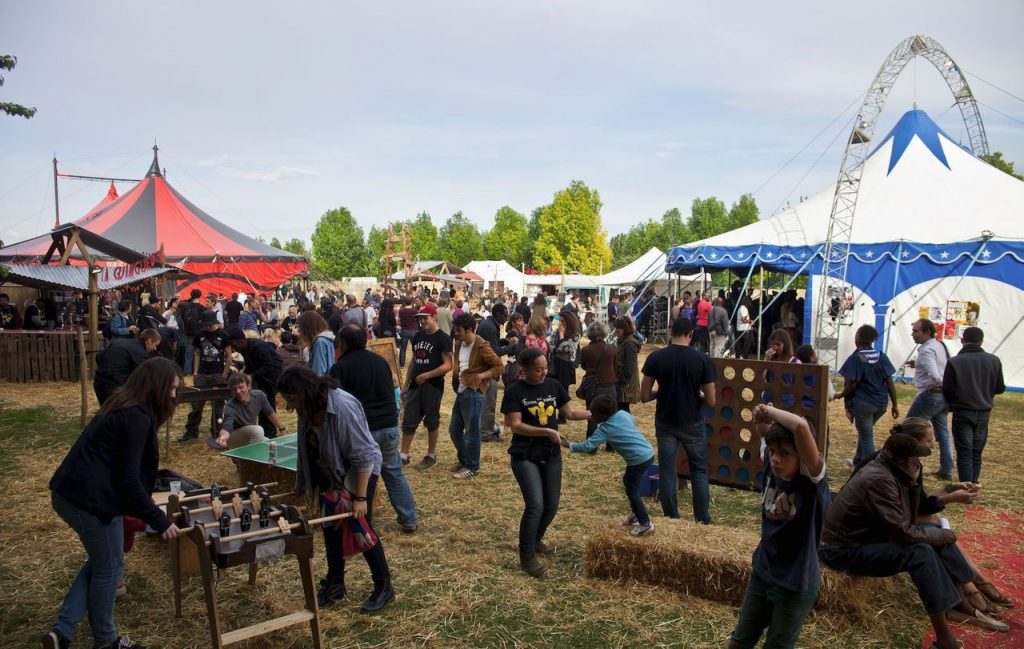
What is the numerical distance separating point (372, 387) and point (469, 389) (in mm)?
2077

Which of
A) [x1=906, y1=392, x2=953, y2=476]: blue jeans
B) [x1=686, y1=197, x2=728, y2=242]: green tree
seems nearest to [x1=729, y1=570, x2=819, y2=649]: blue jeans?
[x1=906, y1=392, x2=953, y2=476]: blue jeans

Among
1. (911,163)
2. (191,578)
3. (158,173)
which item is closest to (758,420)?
(191,578)

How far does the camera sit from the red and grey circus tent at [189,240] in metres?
21.9

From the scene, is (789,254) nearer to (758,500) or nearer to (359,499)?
(758,500)

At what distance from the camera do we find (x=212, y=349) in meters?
8.98

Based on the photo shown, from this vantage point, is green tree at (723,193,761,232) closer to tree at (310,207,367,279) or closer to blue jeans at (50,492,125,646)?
tree at (310,207,367,279)

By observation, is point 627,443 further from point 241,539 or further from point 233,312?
point 233,312

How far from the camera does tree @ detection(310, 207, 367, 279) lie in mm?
72438

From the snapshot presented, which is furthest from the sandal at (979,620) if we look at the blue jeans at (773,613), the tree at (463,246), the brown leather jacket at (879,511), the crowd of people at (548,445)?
the tree at (463,246)

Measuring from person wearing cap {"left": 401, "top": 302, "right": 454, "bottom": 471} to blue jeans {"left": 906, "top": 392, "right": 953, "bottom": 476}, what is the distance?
522 cm

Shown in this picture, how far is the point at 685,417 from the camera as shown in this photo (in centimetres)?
555

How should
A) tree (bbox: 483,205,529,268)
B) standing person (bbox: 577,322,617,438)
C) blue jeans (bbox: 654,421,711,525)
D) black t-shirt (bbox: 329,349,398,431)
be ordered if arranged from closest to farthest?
black t-shirt (bbox: 329,349,398,431) < blue jeans (bbox: 654,421,711,525) < standing person (bbox: 577,322,617,438) < tree (bbox: 483,205,529,268)

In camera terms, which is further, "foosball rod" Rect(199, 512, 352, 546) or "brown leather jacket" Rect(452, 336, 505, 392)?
"brown leather jacket" Rect(452, 336, 505, 392)

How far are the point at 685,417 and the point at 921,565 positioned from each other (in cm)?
196
